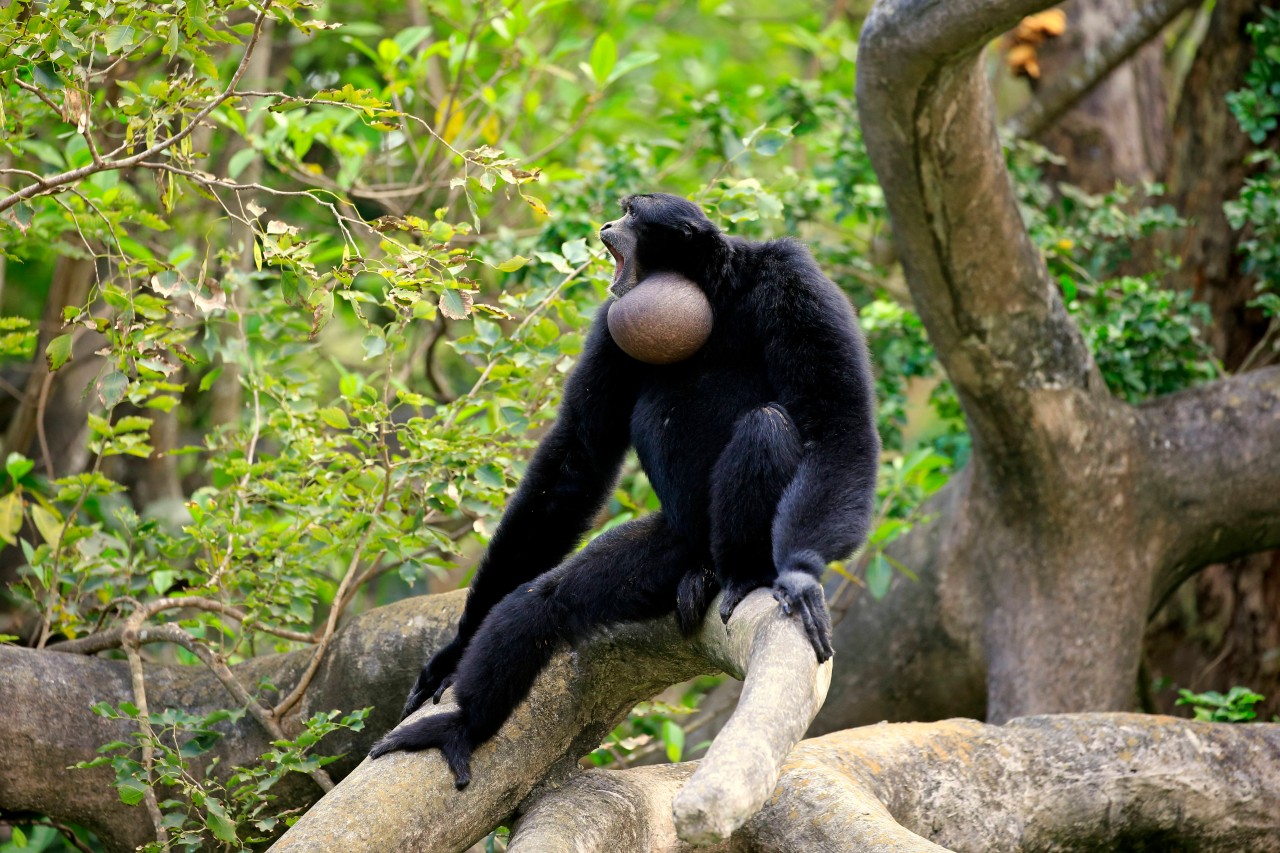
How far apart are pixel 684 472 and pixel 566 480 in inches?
23.2

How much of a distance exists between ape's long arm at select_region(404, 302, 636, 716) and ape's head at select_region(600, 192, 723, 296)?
0.22 metres

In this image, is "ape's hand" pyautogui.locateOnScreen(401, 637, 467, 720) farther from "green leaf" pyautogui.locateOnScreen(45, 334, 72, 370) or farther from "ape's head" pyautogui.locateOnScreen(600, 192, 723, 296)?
"green leaf" pyautogui.locateOnScreen(45, 334, 72, 370)

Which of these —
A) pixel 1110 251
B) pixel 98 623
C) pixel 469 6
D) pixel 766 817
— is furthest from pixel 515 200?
pixel 766 817

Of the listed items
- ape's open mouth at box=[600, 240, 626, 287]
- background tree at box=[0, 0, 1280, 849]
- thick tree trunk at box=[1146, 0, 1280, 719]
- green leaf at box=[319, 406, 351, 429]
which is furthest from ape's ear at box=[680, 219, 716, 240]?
thick tree trunk at box=[1146, 0, 1280, 719]

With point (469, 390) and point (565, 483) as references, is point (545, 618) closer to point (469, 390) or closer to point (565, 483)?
point (565, 483)

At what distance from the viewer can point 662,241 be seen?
4.02 meters

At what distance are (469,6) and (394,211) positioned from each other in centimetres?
193

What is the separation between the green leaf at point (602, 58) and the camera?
234 inches

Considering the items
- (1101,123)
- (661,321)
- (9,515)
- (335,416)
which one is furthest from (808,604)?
(1101,123)

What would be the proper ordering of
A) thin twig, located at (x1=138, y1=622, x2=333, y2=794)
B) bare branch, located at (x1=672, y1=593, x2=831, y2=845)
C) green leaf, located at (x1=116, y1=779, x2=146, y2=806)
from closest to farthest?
bare branch, located at (x1=672, y1=593, x2=831, y2=845), green leaf, located at (x1=116, y1=779, x2=146, y2=806), thin twig, located at (x1=138, y1=622, x2=333, y2=794)

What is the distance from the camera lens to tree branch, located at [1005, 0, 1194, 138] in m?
7.13

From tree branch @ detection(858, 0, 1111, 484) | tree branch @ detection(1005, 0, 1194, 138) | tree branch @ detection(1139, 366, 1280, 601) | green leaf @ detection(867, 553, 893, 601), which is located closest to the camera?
tree branch @ detection(858, 0, 1111, 484)

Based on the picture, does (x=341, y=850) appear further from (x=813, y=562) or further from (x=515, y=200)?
(x=515, y=200)

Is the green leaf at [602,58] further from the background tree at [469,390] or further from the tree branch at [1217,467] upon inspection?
the tree branch at [1217,467]
